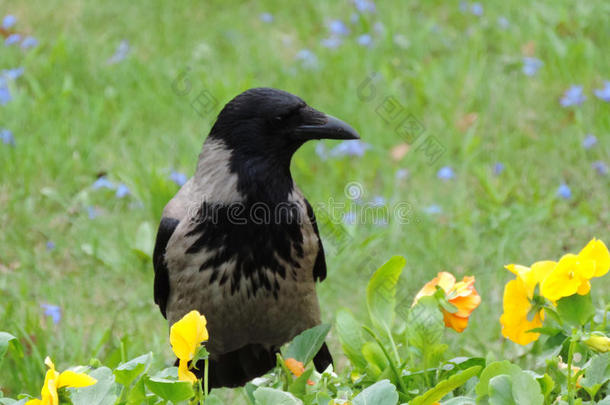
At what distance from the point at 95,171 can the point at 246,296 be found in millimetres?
2434

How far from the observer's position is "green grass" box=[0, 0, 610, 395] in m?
4.28

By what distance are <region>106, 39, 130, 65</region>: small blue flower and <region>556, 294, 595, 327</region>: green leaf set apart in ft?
15.1

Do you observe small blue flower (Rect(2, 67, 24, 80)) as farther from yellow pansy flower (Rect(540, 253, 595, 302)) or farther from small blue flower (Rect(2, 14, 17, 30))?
yellow pansy flower (Rect(540, 253, 595, 302))

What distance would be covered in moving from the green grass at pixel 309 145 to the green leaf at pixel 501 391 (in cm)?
173

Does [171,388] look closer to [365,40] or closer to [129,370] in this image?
[129,370]

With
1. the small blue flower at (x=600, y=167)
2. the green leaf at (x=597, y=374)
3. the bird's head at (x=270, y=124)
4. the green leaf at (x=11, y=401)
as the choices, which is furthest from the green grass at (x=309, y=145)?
the green leaf at (x=597, y=374)

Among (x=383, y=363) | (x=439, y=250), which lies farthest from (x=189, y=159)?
(x=383, y=363)

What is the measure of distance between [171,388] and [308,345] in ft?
1.62

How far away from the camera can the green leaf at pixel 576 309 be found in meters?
2.03

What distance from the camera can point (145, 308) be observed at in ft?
13.9

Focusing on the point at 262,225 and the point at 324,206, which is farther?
the point at 324,206

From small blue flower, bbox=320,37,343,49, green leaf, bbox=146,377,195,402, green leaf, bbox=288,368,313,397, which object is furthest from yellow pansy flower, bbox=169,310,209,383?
small blue flower, bbox=320,37,343,49

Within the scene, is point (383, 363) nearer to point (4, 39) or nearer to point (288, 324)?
point (288, 324)

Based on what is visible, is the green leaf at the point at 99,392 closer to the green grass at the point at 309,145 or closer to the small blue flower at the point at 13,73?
the green grass at the point at 309,145
